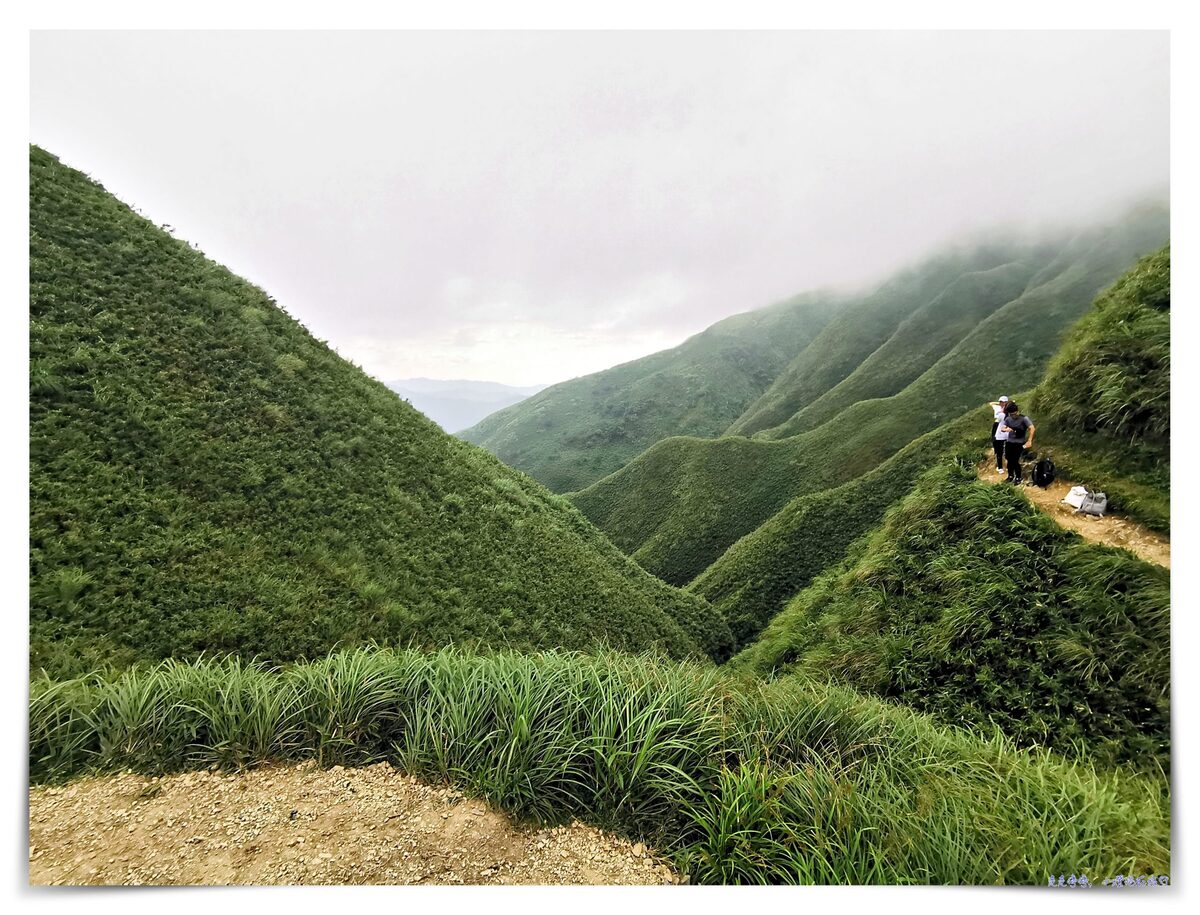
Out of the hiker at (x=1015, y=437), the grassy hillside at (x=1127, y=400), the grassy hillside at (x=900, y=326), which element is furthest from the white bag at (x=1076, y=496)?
the grassy hillside at (x=900, y=326)

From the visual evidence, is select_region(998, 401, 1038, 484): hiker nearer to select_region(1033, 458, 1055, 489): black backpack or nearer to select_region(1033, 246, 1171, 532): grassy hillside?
select_region(1033, 458, 1055, 489): black backpack

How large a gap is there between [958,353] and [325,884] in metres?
40.2

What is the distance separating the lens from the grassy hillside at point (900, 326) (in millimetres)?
43281

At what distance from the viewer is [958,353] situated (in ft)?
99.6

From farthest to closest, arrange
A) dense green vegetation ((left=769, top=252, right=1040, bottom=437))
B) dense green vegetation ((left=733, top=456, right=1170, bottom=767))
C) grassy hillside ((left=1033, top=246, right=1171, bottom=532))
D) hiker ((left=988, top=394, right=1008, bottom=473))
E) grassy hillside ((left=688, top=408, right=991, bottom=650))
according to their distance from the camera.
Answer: dense green vegetation ((left=769, top=252, right=1040, bottom=437)) → grassy hillside ((left=688, top=408, right=991, bottom=650)) → hiker ((left=988, top=394, right=1008, bottom=473)) → grassy hillside ((left=1033, top=246, right=1171, bottom=532)) → dense green vegetation ((left=733, top=456, right=1170, bottom=767))

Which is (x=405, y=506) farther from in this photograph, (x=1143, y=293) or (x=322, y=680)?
(x=1143, y=293)

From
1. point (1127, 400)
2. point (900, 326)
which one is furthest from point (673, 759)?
point (900, 326)

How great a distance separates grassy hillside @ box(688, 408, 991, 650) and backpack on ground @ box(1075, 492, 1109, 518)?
8.73 meters

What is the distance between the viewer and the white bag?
16.9ft

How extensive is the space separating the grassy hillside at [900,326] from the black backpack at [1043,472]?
35031 millimetres

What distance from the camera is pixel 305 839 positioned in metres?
2.65

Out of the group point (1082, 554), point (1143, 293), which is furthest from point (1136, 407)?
point (1082, 554)

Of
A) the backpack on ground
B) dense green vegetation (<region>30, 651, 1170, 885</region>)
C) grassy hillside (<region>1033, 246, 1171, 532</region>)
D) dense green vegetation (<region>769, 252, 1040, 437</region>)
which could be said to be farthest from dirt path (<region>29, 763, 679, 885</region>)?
dense green vegetation (<region>769, 252, 1040, 437</region>)

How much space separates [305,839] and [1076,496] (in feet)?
27.5
